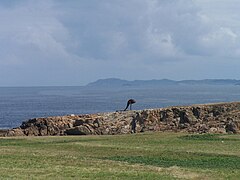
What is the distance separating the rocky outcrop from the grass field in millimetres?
9194

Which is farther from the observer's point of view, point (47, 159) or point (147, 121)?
point (147, 121)

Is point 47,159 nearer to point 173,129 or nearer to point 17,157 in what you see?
point 17,157

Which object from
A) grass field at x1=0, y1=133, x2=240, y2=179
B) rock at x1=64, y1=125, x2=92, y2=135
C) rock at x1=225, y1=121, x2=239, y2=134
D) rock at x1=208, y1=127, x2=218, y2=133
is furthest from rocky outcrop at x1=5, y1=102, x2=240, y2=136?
grass field at x1=0, y1=133, x2=240, y2=179

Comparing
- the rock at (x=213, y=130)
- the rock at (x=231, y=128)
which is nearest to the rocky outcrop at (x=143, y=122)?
the rock at (x=213, y=130)

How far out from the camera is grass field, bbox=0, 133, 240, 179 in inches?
877

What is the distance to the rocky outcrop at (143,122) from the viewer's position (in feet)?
177

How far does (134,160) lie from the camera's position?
2933 centimetres

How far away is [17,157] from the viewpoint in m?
28.8

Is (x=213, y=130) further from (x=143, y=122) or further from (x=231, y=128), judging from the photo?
(x=143, y=122)

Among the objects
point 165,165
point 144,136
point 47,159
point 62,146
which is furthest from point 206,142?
point 47,159

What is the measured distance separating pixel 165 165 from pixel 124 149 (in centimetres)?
826

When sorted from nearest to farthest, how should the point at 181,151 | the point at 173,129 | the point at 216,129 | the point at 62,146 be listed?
the point at 181,151 < the point at 62,146 < the point at 216,129 < the point at 173,129

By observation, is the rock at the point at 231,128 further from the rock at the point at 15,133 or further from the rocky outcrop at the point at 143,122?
the rock at the point at 15,133

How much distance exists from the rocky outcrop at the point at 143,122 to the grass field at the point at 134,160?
919 centimetres
